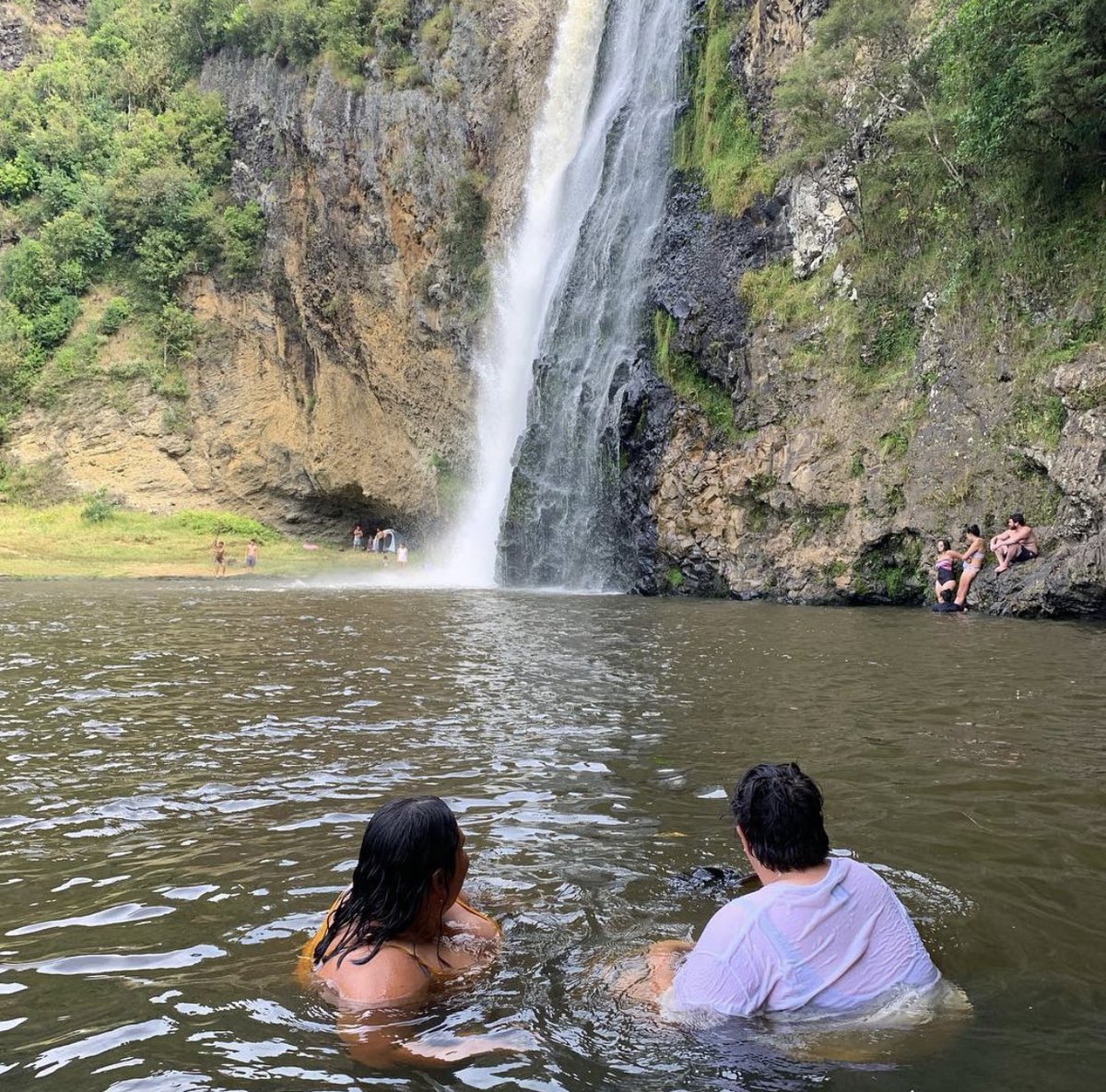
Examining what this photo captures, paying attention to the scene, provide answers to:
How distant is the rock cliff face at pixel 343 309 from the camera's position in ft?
113

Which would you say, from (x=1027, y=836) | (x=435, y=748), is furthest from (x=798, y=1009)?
(x=435, y=748)

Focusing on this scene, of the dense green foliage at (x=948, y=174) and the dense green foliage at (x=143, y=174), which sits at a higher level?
the dense green foliage at (x=143, y=174)

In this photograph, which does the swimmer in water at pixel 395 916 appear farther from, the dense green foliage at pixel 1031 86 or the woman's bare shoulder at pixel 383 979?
the dense green foliage at pixel 1031 86

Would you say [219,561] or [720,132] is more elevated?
[720,132]

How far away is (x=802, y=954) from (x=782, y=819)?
404mm

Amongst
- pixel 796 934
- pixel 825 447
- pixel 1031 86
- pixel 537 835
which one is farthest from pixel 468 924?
pixel 825 447

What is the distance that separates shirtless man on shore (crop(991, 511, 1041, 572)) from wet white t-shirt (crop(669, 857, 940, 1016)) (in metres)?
13.8

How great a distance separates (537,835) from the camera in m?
5.16

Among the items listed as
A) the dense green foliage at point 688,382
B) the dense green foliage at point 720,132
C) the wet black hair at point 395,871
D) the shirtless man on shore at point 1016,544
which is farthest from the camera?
the dense green foliage at point 720,132

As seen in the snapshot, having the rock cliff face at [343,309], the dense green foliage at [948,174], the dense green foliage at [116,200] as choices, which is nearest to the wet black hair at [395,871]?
the dense green foliage at [948,174]

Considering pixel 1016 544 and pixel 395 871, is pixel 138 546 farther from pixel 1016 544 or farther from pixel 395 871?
pixel 395 871

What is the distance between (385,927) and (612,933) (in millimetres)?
1032

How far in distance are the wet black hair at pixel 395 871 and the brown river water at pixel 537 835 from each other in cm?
28

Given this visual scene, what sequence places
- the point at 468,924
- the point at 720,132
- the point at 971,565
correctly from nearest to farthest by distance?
the point at 468,924
the point at 971,565
the point at 720,132
